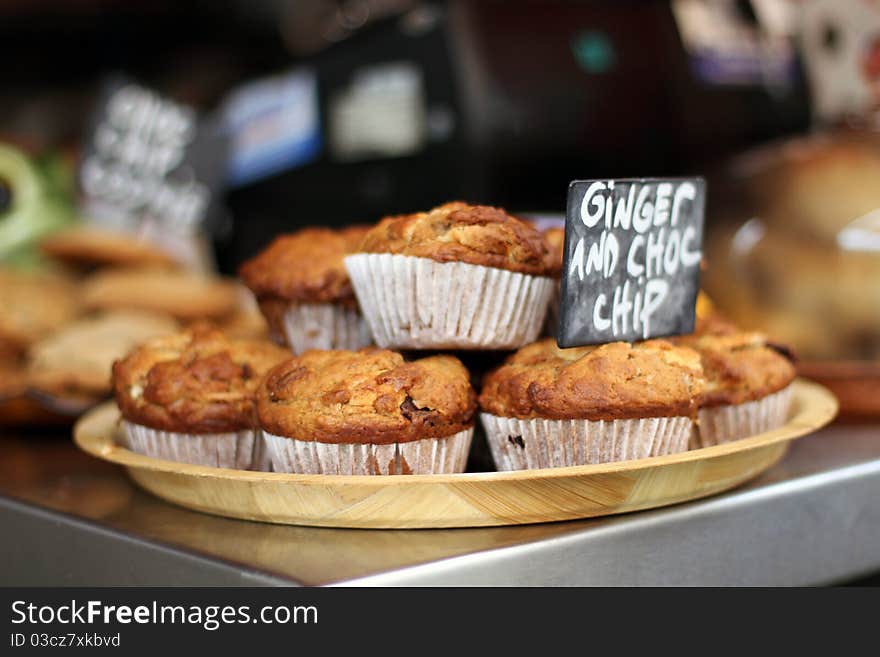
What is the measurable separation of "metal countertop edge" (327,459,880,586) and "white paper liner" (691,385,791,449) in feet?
0.34

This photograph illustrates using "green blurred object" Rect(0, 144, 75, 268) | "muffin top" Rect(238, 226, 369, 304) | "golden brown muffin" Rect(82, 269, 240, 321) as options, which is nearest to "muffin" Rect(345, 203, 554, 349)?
"muffin top" Rect(238, 226, 369, 304)

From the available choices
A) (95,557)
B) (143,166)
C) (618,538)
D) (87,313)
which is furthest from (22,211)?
(618,538)

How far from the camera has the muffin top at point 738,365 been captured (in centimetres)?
147

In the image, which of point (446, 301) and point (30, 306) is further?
point (30, 306)

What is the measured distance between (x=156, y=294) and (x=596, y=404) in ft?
4.24

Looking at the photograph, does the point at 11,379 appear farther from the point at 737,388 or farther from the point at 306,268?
the point at 737,388

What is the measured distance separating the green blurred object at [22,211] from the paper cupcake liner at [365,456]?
153 centimetres

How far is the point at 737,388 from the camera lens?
1474 mm

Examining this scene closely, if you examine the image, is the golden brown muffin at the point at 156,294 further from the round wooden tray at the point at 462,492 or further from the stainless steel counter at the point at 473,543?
the round wooden tray at the point at 462,492

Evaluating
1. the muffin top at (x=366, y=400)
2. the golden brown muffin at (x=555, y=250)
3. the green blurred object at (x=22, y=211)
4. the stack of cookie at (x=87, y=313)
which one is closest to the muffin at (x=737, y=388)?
the golden brown muffin at (x=555, y=250)
